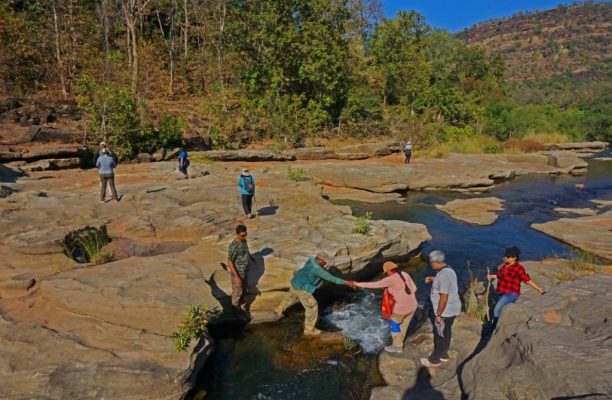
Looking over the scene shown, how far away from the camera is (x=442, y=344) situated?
24.4 ft

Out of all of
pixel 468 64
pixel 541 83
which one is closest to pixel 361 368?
pixel 468 64

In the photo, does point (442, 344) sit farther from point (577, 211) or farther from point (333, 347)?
point (577, 211)

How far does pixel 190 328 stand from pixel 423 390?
3968 mm

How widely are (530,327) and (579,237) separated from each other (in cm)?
1039

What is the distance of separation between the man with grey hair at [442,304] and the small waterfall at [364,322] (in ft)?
4.29

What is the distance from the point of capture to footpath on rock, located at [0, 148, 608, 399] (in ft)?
21.8

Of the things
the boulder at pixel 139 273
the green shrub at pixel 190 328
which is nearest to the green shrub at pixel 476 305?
the boulder at pixel 139 273

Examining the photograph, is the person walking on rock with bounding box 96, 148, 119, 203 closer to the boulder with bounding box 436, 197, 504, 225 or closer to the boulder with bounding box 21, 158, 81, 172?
the boulder with bounding box 21, 158, 81, 172

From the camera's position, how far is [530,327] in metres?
6.52

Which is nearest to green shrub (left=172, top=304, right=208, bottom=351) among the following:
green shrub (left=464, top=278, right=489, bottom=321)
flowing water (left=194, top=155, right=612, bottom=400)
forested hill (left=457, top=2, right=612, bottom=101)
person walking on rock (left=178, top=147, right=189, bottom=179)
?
flowing water (left=194, top=155, right=612, bottom=400)

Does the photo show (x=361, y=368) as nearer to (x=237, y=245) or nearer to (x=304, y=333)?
(x=304, y=333)

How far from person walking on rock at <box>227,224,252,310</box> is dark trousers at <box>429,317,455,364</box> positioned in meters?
3.94

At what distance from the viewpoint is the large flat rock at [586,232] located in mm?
14000

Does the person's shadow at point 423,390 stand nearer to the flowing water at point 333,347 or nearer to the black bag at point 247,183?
the flowing water at point 333,347
